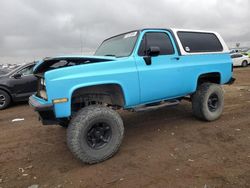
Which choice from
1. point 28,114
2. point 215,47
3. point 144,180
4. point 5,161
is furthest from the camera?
point 28,114

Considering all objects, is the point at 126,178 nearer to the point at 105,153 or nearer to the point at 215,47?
the point at 105,153

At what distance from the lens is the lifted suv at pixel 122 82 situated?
3.62m

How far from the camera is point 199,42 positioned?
5.48 meters

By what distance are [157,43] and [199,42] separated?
132cm

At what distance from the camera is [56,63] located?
4469mm

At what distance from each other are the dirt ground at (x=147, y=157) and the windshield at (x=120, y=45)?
5.90 feet


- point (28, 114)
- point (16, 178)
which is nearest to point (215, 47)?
point (16, 178)

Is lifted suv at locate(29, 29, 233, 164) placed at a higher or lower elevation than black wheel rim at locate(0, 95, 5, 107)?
higher

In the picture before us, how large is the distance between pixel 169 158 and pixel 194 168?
0.49 meters

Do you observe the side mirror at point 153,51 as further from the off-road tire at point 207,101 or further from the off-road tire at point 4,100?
the off-road tire at point 4,100

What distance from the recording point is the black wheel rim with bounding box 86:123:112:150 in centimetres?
386

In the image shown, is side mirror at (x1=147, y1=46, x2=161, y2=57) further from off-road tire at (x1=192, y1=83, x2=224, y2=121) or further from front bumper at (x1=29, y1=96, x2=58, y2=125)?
front bumper at (x1=29, y1=96, x2=58, y2=125)

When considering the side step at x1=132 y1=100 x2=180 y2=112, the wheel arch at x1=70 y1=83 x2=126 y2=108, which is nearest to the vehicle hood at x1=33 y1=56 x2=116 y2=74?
the wheel arch at x1=70 y1=83 x2=126 y2=108

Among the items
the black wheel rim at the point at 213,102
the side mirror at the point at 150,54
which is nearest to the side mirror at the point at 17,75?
the side mirror at the point at 150,54
